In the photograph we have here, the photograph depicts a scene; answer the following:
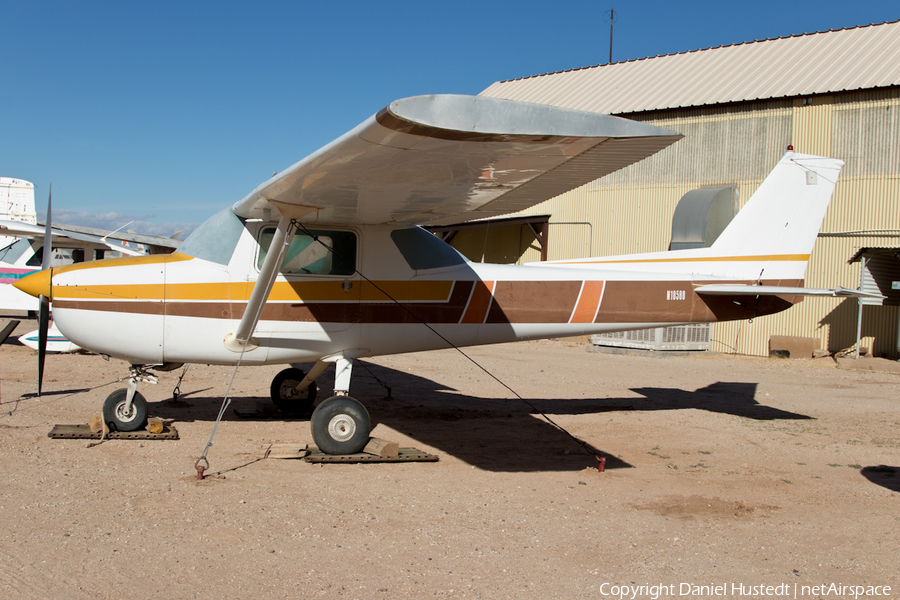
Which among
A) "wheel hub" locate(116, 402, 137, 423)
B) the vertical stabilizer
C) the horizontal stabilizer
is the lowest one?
"wheel hub" locate(116, 402, 137, 423)

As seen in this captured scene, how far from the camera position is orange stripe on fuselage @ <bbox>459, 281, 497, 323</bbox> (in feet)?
23.8

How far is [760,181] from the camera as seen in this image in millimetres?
18438

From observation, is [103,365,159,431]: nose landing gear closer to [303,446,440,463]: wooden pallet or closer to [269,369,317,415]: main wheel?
[269,369,317,415]: main wheel

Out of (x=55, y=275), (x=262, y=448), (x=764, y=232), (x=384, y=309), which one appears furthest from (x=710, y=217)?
(x=55, y=275)

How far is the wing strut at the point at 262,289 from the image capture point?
19.2 ft

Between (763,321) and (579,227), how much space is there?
640 centimetres

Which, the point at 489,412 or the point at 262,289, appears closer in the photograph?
the point at 262,289

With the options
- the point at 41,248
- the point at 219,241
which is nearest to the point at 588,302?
the point at 219,241

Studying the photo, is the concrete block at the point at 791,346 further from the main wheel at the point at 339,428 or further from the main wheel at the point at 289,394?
the main wheel at the point at 339,428

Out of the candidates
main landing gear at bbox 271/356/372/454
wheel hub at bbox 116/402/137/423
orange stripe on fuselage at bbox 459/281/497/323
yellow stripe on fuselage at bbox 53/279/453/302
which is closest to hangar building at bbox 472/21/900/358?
orange stripe on fuselage at bbox 459/281/497/323

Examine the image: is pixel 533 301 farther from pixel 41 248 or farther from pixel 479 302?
pixel 41 248

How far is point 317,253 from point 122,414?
2653 millimetres

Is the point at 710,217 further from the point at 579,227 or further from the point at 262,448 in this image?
the point at 262,448

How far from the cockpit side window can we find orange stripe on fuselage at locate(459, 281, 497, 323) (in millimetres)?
2552
